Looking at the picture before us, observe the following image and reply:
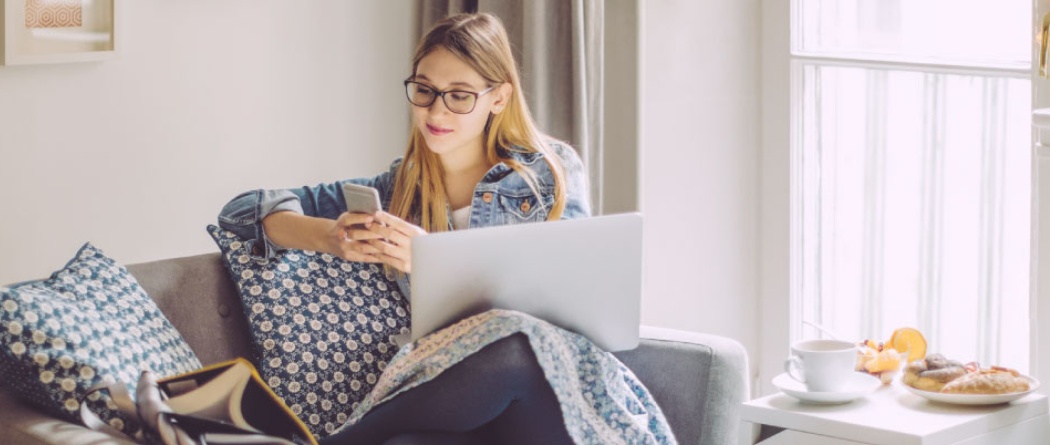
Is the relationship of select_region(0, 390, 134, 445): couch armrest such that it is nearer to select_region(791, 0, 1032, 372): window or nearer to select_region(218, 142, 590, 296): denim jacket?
select_region(218, 142, 590, 296): denim jacket

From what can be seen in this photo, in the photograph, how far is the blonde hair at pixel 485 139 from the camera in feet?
8.36

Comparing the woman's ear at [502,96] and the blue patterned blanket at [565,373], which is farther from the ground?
the woman's ear at [502,96]

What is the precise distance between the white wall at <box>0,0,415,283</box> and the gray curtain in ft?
1.29

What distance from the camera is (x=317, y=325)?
241cm

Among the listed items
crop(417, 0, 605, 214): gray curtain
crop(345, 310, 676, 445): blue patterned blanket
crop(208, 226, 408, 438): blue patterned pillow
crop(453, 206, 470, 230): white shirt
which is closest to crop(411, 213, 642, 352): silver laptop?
crop(345, 310, 676, 445): blue patterned blanket

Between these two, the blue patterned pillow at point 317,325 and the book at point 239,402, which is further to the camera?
the blue patterned pillow at point 317,325

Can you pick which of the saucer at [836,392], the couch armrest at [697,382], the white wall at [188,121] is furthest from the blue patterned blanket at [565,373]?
the white wall at [188,121]

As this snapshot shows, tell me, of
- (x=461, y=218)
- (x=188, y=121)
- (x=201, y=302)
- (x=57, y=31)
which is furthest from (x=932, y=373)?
(x=57, y=31)

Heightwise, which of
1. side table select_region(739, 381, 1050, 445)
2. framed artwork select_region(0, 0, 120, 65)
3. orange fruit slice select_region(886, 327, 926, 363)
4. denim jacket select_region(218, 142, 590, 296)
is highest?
framed artwork select_region(0, 0, 120, 65)

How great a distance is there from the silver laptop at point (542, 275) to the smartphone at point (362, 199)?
225 mm

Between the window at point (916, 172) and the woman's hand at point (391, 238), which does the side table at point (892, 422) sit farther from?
the woman's hand at point (391, 238)

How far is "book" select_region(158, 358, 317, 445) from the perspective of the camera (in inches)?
77.9

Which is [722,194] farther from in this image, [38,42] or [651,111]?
[38,42]

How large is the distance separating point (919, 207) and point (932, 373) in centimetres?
80
